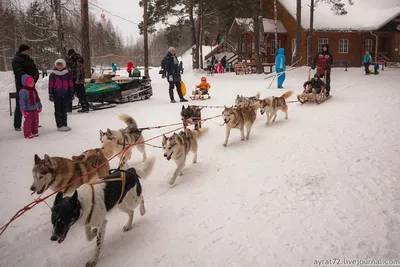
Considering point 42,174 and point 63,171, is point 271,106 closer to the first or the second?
point 63,171

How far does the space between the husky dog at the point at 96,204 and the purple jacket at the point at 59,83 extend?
4051mm

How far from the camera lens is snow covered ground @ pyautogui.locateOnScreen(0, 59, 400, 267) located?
2.48 meters

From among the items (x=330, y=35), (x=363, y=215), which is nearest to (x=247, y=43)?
(x=330, y=35)

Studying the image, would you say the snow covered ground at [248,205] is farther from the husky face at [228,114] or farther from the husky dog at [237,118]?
the husky face at [228,114]

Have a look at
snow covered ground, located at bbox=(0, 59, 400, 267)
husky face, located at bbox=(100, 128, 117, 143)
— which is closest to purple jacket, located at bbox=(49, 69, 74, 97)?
snow covered ground, located at bbox=(0, 59, 400, 267)

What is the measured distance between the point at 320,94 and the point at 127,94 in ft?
21.4

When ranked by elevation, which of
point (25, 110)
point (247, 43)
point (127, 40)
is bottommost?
point (25, 110)

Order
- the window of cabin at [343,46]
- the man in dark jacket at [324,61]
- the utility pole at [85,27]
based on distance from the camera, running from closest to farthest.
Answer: the man in dark jacket at [324,61] → the utility pole at [85,27] → the window of cabin at [343,46]

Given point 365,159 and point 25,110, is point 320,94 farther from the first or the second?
point 25,110

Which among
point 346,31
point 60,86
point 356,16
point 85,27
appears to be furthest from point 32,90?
point 356,16

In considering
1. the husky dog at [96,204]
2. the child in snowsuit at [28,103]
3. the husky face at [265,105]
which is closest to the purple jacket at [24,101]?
the child in snowsuit at [28,103]

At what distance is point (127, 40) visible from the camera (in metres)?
86.3

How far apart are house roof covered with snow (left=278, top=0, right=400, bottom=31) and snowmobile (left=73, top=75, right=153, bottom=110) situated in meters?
18.3

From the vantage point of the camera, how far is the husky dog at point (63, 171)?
2.81 m
